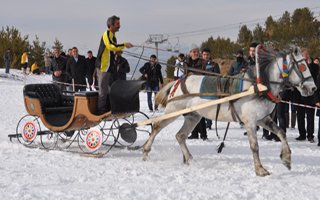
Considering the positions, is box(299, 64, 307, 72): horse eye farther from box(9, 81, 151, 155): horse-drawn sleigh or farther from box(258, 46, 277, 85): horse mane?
box(9, 81, 151, 155): horse-drawn sleigh

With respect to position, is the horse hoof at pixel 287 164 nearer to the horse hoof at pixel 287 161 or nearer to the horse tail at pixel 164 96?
the horse hoof at pixel 287 161

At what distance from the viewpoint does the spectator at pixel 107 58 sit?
746 centimetres

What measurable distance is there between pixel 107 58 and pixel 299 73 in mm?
3256

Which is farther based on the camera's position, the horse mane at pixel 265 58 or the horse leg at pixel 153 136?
the horse leg at pixel 153 136

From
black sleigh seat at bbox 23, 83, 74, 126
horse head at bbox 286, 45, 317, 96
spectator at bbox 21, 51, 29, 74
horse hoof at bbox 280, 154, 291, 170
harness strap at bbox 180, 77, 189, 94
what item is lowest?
horse hoof at bbox 280, 154, 291, 170

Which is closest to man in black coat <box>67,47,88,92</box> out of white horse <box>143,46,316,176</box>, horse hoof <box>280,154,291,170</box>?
white horse <box>143,46,316,176</box>

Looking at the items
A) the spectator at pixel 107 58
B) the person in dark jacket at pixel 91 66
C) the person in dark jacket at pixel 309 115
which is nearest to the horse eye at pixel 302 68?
the spectator at pixel 107 58

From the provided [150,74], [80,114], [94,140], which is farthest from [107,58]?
[150,74]

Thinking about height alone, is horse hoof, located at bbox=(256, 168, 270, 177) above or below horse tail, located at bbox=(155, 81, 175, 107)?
below

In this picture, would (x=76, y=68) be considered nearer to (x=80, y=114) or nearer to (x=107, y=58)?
(x=80, y=114)

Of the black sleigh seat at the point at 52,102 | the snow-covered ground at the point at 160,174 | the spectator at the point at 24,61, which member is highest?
the spectator at the point at 24,61

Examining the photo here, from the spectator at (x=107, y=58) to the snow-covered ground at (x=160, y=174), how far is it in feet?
3.20

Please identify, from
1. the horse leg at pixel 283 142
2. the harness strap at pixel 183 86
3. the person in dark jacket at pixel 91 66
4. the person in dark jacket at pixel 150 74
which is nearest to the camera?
the horse leg at pixel 283 142

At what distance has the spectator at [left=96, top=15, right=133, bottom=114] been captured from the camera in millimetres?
7465
